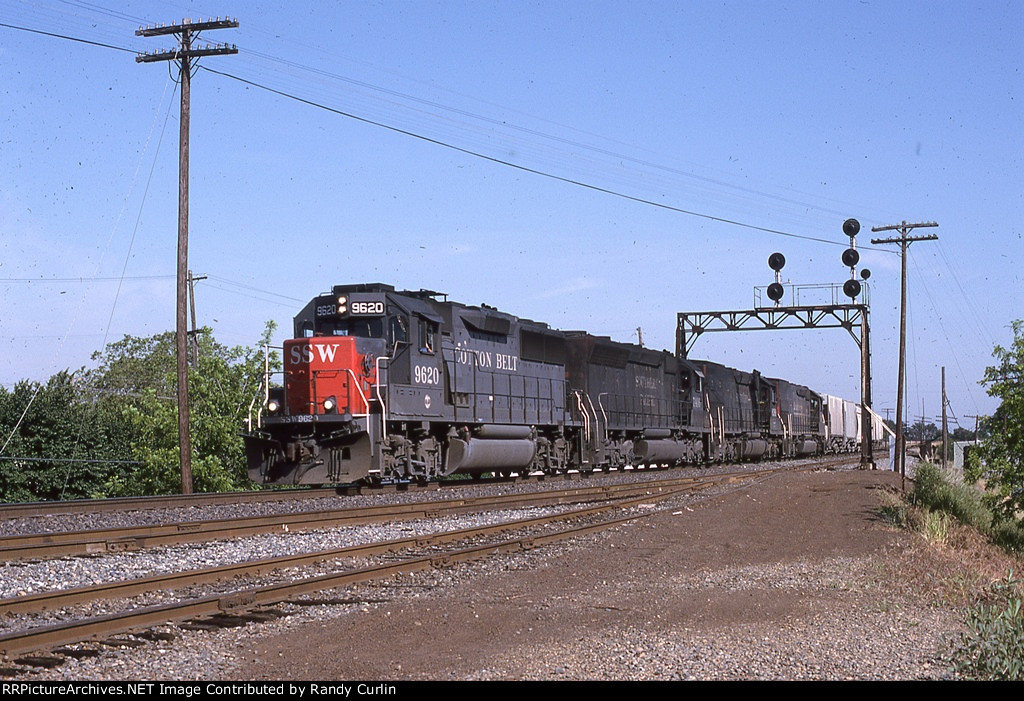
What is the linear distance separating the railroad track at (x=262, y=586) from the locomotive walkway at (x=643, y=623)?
1.77 feet

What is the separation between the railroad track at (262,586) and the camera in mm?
6871

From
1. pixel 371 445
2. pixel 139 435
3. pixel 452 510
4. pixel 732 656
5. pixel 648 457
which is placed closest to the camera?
pixel 732 656

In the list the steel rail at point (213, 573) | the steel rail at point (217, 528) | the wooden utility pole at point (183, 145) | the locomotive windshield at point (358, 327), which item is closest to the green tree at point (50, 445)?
the wooden utility pole at point (183, 145)

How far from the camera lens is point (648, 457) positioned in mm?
32750

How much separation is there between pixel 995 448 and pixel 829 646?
11169 millimetres

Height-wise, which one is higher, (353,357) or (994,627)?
(353,357)

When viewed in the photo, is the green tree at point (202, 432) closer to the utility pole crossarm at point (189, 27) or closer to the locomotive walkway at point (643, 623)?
the utility pole crossarm at point (189, 27)

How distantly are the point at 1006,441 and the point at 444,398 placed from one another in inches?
414

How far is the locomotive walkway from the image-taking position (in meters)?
6.16

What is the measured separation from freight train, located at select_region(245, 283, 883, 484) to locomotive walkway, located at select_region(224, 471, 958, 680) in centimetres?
780

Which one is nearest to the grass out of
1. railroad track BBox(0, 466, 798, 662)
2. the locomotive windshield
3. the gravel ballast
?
the gravel ballast
